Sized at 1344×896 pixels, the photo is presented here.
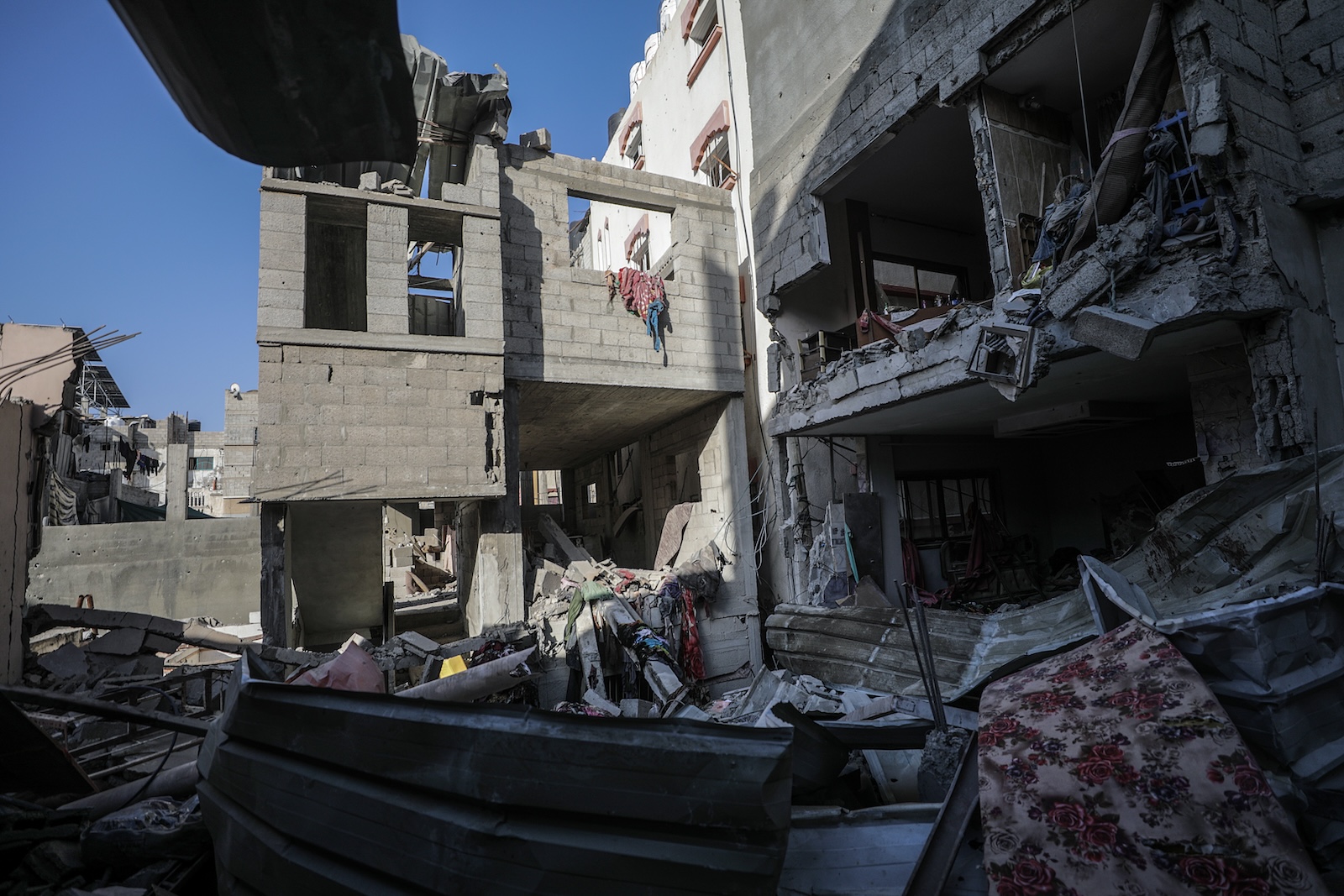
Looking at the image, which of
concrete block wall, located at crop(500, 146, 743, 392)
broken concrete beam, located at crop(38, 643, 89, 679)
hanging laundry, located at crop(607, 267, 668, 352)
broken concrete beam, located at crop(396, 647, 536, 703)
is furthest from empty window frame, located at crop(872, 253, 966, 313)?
broken concrete beam, located at crop(38, 643, 89, 679)

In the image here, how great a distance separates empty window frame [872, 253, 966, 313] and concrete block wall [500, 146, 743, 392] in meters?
2.73

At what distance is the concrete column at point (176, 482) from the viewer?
65.9 ft

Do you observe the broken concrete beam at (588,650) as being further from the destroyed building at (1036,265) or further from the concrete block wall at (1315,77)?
the concrete block wall at (1315,77)

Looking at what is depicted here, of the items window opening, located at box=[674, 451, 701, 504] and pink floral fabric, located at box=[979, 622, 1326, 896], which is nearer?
pink floral fabric, located at box=[979, 622, 1326, 896]

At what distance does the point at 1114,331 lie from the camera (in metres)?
4.89

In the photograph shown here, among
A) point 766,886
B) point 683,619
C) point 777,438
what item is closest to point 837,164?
point 777,438

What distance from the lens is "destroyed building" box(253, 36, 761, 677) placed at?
900 cm

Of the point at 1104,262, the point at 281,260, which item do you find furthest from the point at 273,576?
the point at 1104,262

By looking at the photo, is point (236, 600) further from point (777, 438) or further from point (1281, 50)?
point (1281, 50)

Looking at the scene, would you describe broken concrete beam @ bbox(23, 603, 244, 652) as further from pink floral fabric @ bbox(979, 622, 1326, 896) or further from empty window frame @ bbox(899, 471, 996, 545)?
empty window frame @ bbox(899, 471, 996, 545)

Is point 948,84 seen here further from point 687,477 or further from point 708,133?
point 687,477

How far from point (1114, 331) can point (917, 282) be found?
6067mm

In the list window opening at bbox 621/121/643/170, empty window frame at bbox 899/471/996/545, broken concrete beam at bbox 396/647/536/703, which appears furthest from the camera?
window opening at bbox 621/121/643/170

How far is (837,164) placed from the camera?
8.63 meters
